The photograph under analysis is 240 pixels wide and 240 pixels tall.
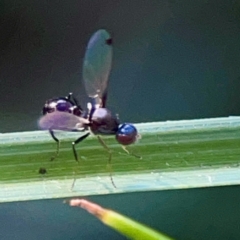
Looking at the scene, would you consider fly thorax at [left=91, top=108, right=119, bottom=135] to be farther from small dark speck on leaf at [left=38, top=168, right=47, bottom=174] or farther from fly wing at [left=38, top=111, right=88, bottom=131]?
small dark speck on leaf at [left=38, top=168, right=47, bottom=174]

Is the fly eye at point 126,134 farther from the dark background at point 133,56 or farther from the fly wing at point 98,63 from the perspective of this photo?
the dark background at point 133,56

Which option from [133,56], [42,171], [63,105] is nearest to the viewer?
[42,171]

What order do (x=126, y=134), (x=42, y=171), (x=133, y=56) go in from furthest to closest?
1. (x=133, y=56)
2. (x=126, y=134)
3. (x=42, y=171)

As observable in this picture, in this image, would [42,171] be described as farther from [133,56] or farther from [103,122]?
[133,56]

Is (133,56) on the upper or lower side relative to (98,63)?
upper

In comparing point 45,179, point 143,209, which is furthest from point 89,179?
point 143,209

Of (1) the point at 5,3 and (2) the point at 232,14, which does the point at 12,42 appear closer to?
(1) the point at 5,3

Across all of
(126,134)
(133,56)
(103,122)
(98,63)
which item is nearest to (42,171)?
(126,134)

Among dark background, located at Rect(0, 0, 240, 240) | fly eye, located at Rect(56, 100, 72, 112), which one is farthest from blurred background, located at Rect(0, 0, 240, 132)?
fly eye, located at Rect(56, 100, 72, 112)
